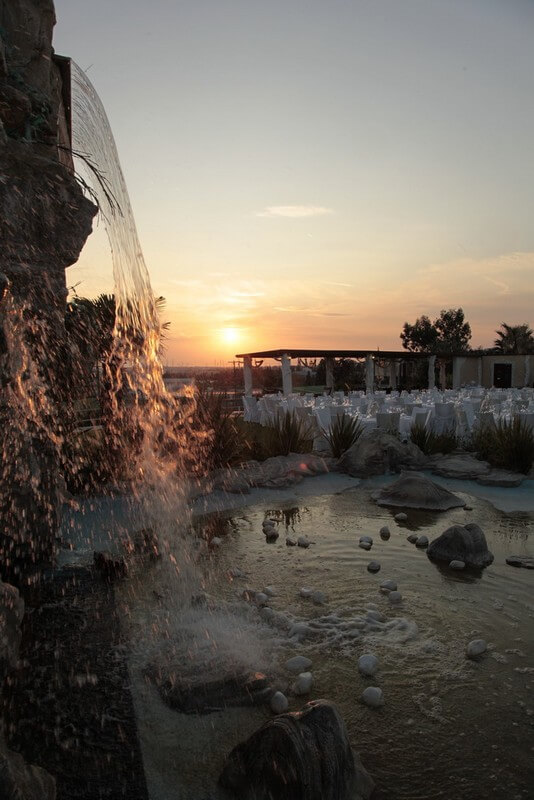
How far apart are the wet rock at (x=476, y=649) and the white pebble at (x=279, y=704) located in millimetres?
1171

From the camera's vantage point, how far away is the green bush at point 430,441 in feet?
30.9

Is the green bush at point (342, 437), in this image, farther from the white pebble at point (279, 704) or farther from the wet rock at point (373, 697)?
the white pebble at point (279, 704)

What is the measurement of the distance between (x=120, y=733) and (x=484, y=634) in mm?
2278

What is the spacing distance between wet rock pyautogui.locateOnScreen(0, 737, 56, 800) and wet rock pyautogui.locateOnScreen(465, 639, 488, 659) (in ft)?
7.55

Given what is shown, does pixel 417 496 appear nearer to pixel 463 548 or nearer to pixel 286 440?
pixel 463 548

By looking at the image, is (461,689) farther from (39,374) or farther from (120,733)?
(39,374)

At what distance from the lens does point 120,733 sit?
219 cm

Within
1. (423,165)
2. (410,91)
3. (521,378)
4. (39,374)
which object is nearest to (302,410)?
(423,165)

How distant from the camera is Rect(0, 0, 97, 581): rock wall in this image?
3.57 metres

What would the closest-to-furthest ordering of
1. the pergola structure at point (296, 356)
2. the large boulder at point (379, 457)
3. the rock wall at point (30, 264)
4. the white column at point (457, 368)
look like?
the rock wall at point (30, 264)
the large boulder at point (379, 457)
the pergola structure at point (296, 356)
the white column at point (457, 368)

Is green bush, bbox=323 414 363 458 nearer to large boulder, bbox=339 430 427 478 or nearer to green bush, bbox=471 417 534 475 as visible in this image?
large boulder, bbox=339 430 427 478

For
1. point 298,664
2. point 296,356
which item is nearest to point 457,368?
point 296,356

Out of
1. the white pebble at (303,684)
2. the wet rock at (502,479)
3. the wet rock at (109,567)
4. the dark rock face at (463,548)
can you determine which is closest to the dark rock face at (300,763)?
the white pebble at (303,684)

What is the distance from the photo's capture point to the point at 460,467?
8.31 meters
